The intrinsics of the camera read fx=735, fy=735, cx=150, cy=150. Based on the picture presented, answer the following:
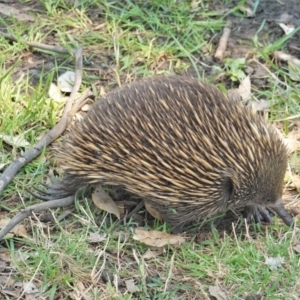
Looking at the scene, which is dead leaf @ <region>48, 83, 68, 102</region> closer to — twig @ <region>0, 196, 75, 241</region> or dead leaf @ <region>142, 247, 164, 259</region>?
twig @ <region>0, 196, 75, 241</region>

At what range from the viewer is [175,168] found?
3424 millimetres

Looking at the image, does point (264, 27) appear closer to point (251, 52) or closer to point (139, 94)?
point (251, 52)

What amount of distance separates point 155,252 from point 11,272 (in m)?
0.68

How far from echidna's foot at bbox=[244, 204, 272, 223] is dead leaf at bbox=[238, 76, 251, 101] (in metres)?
0.98

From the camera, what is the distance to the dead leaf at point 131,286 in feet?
10.8

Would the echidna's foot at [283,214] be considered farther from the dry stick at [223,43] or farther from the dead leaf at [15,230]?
the dry stick at [223,43]

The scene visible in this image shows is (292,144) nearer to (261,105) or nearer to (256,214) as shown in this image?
(261,105)

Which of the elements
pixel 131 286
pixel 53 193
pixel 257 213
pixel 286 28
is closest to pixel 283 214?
pixel 257 213

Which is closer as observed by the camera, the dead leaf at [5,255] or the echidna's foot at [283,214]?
the dead leaf at [5,255]

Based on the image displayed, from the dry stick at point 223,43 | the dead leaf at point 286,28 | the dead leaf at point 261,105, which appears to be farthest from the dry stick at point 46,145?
the dead leaf at point 286,28

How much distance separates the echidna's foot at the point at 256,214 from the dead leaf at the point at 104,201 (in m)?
0.66

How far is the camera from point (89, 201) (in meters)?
3.79

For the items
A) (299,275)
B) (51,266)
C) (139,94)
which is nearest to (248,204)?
(299,275)

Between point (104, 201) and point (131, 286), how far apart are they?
23.0 inches
